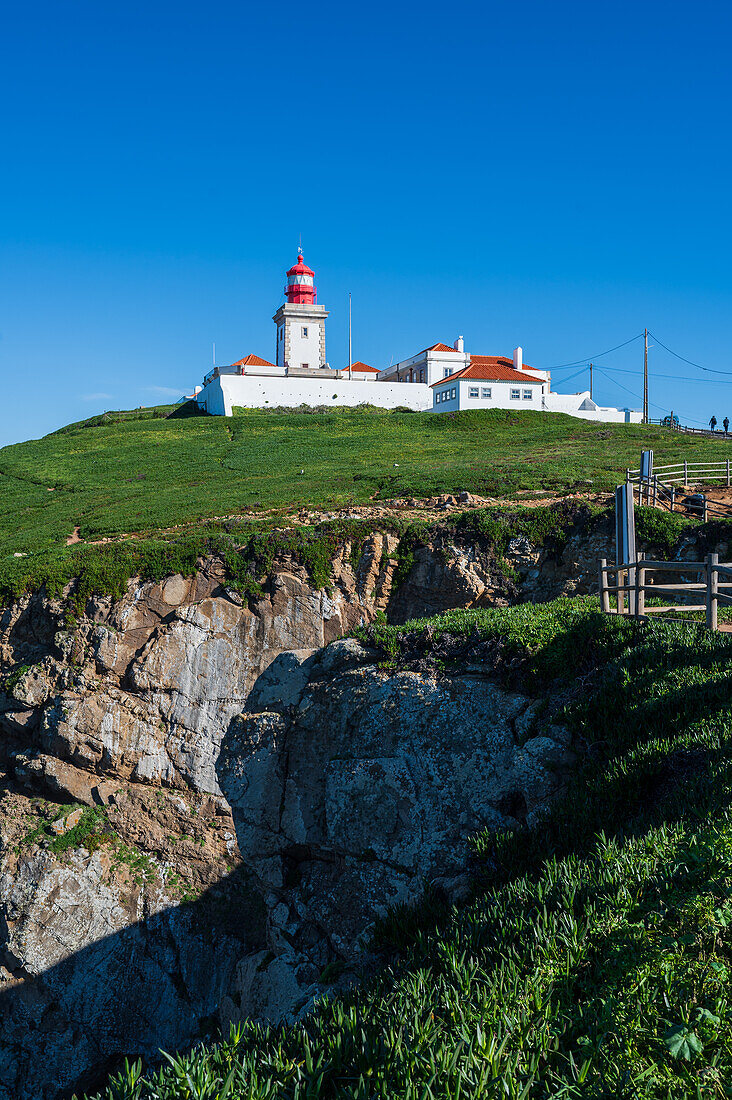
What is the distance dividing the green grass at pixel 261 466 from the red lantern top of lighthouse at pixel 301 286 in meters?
22.0

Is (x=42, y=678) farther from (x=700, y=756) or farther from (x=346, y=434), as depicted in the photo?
(x=346, y=434)

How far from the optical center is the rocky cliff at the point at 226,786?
1043 cm

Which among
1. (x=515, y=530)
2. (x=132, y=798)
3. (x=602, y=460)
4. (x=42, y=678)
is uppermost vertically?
(x=602, y=460)

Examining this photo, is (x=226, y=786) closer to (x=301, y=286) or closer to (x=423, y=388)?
(x=423, y=388)

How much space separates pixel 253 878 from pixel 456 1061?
38.9 ft

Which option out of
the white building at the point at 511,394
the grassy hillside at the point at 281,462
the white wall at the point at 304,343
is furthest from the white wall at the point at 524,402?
the white wall at the point at 304,343

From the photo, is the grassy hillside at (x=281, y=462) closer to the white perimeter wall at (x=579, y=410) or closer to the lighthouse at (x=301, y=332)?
the white perimeter wall at (x=579, y=410)

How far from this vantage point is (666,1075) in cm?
356

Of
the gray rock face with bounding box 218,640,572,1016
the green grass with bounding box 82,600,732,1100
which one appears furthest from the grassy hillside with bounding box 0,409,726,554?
the green grass with bounding box 82,600,732,1100

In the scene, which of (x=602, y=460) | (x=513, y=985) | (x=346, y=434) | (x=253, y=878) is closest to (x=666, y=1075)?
(x=513, y=985)

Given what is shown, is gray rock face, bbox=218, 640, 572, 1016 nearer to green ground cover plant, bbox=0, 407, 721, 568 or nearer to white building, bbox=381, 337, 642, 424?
green ground cover plant, bbox=0, 407, 721, 568

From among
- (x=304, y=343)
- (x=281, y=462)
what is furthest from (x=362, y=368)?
(x=281, y=462)

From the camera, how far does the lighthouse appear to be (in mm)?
67938

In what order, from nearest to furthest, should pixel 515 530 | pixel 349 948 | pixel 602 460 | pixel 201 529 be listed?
pixel 349 948
pixel 515 530
pixel 201 529
pixel 602 460
